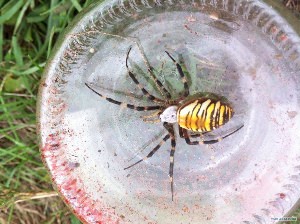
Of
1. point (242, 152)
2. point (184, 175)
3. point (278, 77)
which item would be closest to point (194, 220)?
point (184, 175)

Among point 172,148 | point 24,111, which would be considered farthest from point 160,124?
point 24,111

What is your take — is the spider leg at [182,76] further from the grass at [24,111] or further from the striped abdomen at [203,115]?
the grass at [24,111]

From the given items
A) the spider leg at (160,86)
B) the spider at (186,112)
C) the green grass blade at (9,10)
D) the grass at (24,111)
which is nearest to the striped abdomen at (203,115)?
the spider at (186,112)

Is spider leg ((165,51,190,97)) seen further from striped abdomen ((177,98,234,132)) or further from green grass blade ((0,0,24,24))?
green grass blade ((0,0,24,24))

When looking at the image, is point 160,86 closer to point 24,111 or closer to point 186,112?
point 186,112

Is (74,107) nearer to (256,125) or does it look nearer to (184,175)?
(184,175)
